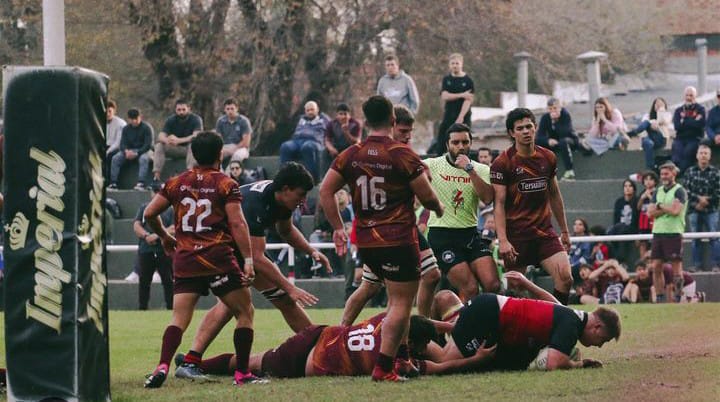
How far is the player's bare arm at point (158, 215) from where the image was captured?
35.0 feet

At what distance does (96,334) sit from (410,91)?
15067 mm

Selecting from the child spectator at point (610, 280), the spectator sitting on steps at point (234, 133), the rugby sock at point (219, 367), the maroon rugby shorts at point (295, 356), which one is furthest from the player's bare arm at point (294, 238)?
the spectator sitting on steps at point (234, 133)

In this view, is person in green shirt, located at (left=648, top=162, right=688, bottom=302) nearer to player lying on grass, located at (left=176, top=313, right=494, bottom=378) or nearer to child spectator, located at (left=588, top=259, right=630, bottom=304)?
child spectator, located at (left=588, top=259, right=630, bottom=304)

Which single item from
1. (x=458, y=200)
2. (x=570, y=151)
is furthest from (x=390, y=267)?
(x=570, y=151)

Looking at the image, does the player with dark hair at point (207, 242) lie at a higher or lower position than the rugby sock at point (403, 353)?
higher

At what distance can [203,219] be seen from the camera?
1059cm

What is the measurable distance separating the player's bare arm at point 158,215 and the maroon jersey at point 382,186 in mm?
1348

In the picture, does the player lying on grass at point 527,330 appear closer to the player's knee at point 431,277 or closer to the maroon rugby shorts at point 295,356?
the maroon rugby shorts at point 295,356

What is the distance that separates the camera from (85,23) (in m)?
36.2

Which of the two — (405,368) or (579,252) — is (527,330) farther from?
(579,252)

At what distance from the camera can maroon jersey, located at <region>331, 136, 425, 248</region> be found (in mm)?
10281

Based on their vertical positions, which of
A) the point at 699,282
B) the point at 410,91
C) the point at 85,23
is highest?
the point at 85,23

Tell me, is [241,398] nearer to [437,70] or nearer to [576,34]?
[437,70]

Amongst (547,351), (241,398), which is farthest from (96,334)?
(547,351)
